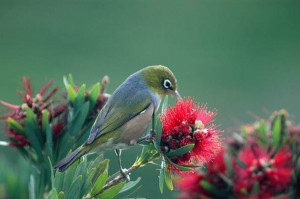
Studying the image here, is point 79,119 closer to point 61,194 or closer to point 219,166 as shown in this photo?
point 61,194

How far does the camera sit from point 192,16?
55.6 feet

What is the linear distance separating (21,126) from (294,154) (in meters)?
1.37

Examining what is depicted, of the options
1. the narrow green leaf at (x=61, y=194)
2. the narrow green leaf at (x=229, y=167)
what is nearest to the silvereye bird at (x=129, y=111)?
the narrow green leaf at (x=61, y=194)

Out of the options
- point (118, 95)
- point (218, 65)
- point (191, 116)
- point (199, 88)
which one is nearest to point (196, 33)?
point (218, 65)

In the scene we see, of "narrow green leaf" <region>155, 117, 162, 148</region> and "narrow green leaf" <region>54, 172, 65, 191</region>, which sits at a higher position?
"narrow green leaf" <region>155, 117, 162, 148</region>

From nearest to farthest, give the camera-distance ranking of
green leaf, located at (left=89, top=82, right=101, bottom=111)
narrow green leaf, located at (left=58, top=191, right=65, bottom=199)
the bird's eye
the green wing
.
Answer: narrow green leaf, located at (left=58, top=191, right=65, bottom=199)
green leaf, located at (left=89, top=82, right=101, bottom=111)
the green wing
the bird's eye

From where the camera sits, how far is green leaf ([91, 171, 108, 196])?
269 cm

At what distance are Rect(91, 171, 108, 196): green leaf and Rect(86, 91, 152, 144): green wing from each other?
0.56 meters

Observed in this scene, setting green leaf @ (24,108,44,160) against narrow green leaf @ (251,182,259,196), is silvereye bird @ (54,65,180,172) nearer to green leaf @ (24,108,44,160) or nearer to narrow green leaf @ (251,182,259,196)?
green leaf @ (24,108,44,160)

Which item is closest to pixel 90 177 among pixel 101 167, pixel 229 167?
pixel 101 167

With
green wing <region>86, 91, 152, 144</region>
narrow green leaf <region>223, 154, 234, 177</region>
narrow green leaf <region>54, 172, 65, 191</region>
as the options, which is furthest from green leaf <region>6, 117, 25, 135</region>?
narrow green leaf <region>223, 154, 234, 177</region>

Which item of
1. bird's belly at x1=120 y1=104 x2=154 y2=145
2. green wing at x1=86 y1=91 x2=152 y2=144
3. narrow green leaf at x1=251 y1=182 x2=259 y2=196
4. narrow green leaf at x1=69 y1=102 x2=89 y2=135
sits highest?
narrow green leaf at x1=251 y1=182 x2=259 y2=196

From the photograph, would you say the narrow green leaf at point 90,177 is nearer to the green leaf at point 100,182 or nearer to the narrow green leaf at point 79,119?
the green leaf at point 100,182

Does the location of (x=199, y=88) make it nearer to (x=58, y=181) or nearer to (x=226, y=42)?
(x=226, y=42)
